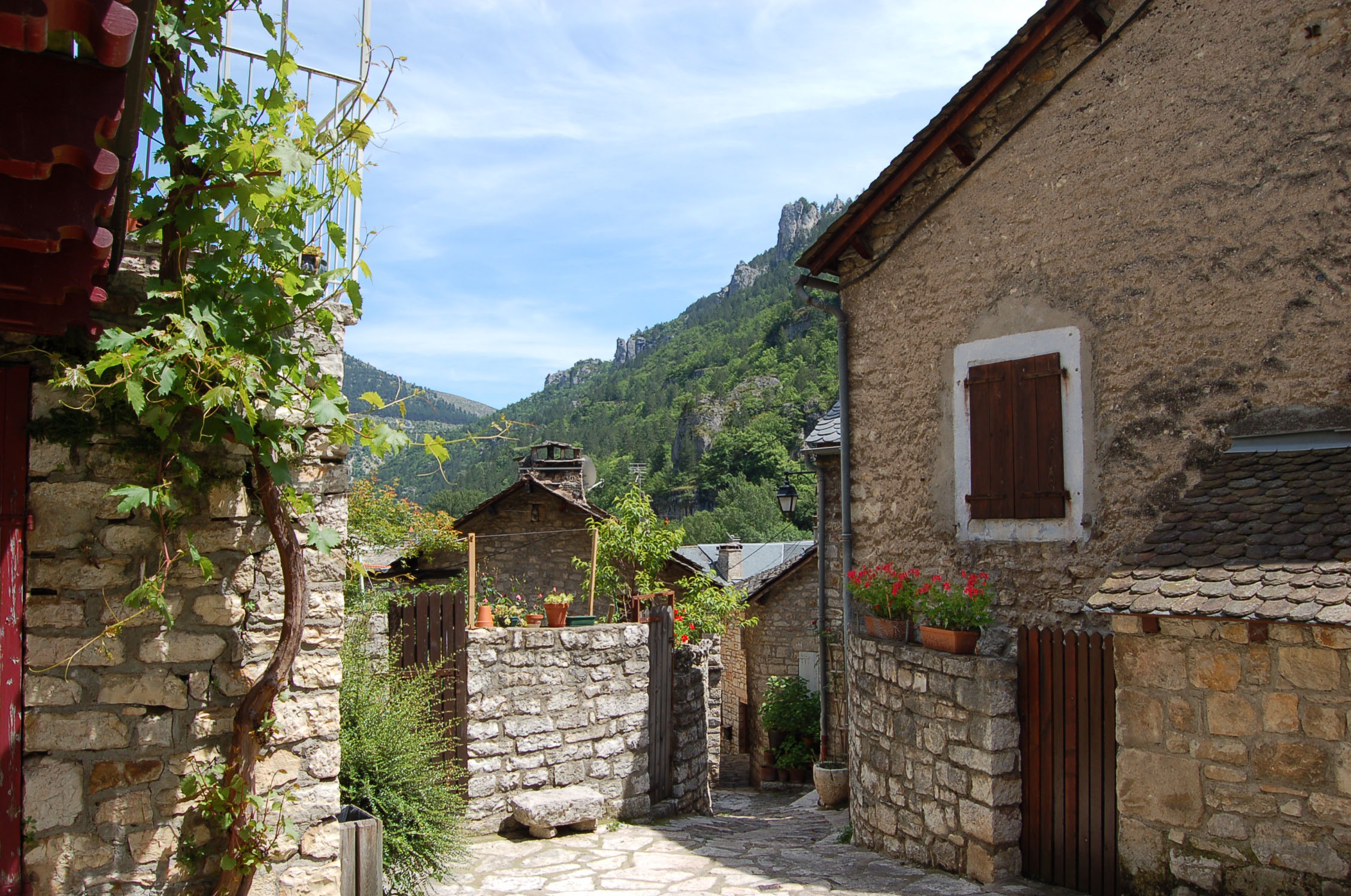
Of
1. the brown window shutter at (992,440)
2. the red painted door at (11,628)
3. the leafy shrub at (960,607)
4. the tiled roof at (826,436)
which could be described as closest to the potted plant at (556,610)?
the leafy shrub at (960,607)

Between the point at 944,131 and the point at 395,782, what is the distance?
6163mm

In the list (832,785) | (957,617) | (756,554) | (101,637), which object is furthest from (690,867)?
(756,554)

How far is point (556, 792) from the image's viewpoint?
23.6 feet

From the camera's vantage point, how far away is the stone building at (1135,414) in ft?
15.2

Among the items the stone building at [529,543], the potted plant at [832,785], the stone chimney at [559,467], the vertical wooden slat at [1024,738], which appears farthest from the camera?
the stone chimney at [559,467]

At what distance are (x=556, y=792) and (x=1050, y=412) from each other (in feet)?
15.5

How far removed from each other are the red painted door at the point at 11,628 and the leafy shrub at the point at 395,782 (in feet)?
6.10

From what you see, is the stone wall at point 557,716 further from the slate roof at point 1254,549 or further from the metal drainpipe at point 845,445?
the slate roof at point 1254,549

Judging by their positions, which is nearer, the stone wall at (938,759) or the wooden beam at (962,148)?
the stone wall at (938,759)

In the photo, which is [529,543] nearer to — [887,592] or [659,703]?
[659,703]

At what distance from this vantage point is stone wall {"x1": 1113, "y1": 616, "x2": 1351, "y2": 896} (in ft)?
14.3

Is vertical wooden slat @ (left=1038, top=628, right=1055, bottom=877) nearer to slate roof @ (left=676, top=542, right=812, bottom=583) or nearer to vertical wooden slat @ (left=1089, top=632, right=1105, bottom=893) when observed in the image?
→ vertical wooden slat @ (left=1089, top=632, right=1105, bottom=893)

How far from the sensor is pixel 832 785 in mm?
9484

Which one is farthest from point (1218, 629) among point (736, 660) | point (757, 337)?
point (757, 337)
